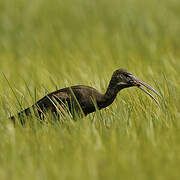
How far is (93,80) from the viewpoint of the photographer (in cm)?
636

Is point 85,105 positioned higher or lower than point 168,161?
higher

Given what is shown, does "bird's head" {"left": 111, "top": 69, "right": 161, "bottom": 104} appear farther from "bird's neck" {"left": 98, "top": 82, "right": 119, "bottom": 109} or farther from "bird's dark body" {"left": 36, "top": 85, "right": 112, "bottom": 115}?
"bird's dark body" {"left": 36, "top": 85, "right": 112, "bottom": 115}

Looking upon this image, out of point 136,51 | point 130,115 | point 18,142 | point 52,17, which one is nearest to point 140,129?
point 130,115

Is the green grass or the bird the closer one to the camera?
the green grass

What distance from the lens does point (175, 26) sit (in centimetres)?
1046

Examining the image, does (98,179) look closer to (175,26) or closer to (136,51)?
(136,51)

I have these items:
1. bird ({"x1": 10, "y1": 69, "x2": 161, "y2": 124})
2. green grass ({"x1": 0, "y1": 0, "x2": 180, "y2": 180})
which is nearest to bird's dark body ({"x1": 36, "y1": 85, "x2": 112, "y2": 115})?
bird ({"x1": 10, "y1": 69, "x2": 161, "y2": 124})

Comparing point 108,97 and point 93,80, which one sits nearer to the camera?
point 108,97

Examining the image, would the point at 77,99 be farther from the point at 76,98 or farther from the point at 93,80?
the point at 93,80

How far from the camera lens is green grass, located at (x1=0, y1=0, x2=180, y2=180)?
372 cm

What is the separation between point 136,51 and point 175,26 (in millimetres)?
1633

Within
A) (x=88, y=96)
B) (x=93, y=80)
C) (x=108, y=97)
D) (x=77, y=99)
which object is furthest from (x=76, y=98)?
(x=93, y=80)

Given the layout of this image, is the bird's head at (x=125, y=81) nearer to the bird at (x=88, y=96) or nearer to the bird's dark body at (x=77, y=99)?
the bird at (x=88, y=96)

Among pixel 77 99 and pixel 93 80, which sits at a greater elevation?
pixel 93 80
